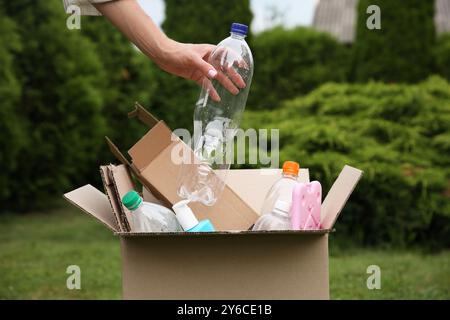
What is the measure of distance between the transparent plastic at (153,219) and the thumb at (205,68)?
16.1 inches

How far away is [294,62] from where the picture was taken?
33.7 ft

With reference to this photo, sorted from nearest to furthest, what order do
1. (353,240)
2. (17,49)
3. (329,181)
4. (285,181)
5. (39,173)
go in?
(285,181), (329,181), (353,240), (17,49), (39,173)

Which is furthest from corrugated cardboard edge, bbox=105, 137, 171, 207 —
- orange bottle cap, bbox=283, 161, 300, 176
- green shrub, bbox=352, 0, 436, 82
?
green shrub, bbox=352, 0, 436, 82

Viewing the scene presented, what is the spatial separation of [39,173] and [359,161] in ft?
12.6

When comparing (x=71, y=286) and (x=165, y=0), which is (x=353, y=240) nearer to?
(x=71, y=286)

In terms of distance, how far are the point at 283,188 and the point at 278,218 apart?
0.16 metres

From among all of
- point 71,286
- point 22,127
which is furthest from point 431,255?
point 22,127

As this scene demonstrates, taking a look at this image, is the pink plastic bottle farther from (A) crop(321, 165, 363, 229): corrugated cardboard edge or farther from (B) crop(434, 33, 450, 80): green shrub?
(B) crop(434, 33, 450, 80): green shrub

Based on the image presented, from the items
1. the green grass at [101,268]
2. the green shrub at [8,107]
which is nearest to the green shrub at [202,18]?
the green shrub at [8,107]

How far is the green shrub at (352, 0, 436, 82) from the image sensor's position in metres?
8.62

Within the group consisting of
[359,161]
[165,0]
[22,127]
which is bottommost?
[359,161]

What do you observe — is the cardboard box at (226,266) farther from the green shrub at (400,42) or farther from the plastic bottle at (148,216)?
the green shrub at (400,42)

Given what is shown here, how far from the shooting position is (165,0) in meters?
7.79

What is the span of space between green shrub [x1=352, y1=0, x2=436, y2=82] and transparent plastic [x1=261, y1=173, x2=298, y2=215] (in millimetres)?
6567
